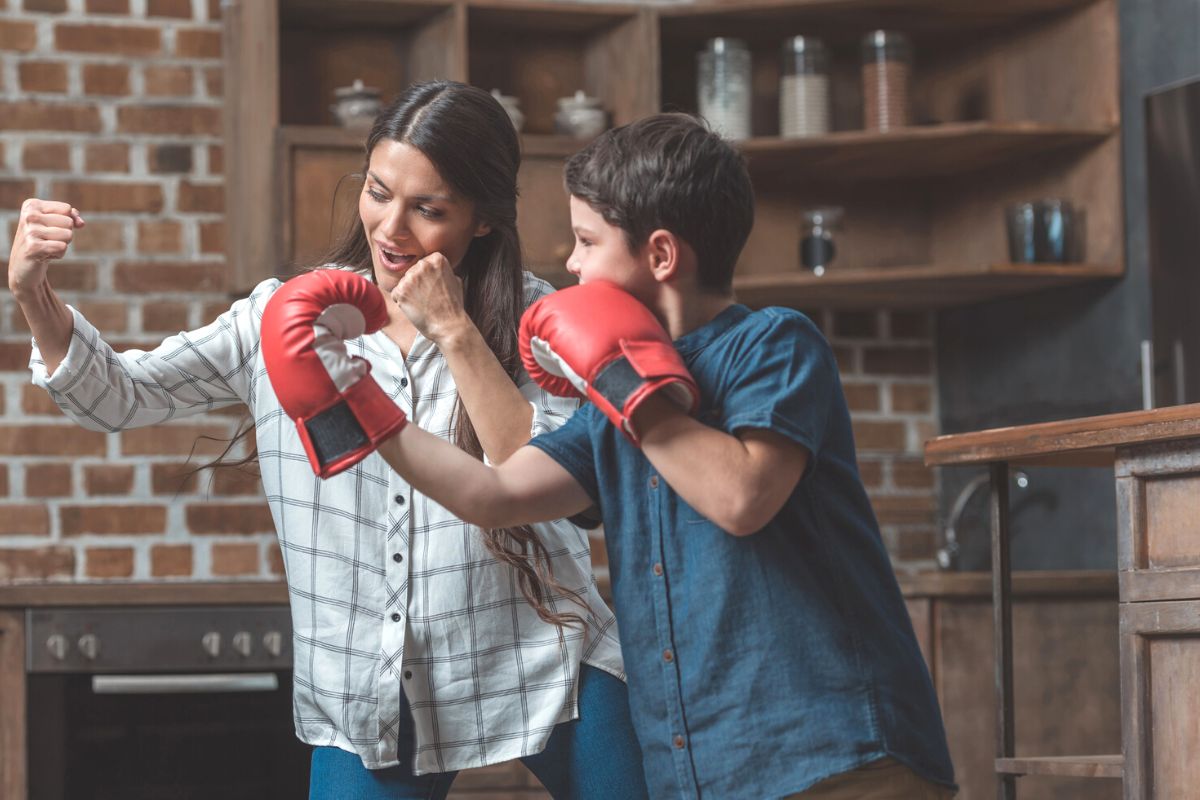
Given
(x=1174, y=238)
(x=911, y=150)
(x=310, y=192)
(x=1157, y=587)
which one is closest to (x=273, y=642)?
(x=310, y=192)

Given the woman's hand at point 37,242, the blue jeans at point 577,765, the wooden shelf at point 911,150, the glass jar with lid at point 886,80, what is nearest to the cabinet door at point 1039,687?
the wooden shelf at point 911,150

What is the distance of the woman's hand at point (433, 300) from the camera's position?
1444 millimetres

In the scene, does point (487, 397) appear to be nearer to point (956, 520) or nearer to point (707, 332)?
point (707, 332)

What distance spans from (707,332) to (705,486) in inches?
7.5

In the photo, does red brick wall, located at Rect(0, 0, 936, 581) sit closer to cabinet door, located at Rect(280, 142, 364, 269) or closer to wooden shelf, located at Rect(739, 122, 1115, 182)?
cabinet door, located at Rect(280, 142, 364, 269)

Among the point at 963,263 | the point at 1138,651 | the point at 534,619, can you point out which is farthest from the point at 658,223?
the point at 963,263

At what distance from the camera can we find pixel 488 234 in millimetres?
1679

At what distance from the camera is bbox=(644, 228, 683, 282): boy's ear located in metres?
1.30

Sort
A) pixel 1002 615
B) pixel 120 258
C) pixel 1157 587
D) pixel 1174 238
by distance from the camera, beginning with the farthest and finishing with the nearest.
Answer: pixel 120 258, pixel 1174 238, pixel 1002 615, pixel 1157 587

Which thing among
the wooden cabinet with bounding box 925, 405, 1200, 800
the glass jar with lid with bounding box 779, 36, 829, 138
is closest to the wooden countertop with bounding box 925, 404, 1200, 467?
the wooden cabinet with bounding box 925, 405, 1200, 800

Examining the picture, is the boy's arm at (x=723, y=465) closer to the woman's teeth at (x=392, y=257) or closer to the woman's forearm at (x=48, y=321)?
the woman's teeth at (x=392, y=257)

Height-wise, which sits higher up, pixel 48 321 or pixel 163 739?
pixel 48 321

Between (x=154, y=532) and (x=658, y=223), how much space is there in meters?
2.12

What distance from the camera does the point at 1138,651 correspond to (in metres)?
1.89
